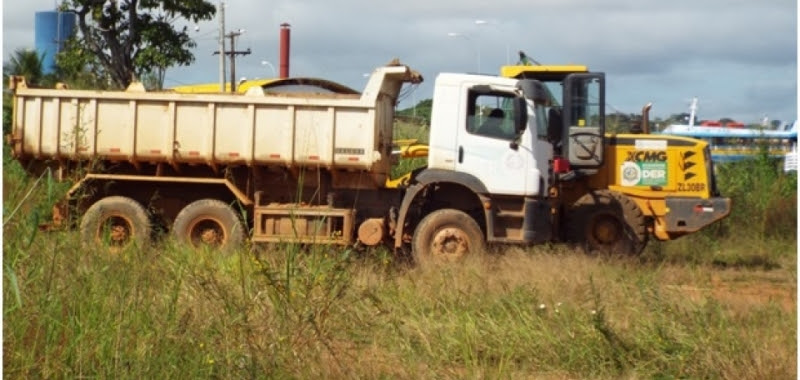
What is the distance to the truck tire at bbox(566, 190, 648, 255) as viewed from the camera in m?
16.0

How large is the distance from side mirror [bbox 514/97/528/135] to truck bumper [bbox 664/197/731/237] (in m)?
3.16

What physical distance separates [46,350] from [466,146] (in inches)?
338

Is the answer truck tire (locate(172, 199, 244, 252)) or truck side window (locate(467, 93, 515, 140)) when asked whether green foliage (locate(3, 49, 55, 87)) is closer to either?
truck tire (locate(172, 199, 244, 252))

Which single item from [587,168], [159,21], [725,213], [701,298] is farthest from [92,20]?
[701,298]

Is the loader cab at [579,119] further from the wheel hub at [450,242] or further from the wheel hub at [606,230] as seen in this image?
the wheel hub at [450,242]

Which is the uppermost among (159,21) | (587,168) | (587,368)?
(159,21)

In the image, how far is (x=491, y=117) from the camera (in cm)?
1448

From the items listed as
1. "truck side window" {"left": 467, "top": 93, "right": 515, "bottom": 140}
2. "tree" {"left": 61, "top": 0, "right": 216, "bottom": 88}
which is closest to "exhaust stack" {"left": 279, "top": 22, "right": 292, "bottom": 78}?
"tree" {"left": 61, "top": 0, "right": 216, "bottom": 88}

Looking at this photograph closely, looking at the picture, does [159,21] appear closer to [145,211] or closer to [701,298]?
[145,211]

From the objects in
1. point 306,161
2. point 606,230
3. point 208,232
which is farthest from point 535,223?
point 208,232

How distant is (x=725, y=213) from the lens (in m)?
16.2

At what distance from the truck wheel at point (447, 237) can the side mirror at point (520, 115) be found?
49.6 inches

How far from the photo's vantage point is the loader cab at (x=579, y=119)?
1594cm

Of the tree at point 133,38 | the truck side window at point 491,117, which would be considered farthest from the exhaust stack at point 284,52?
the truck side window at point 491,117
